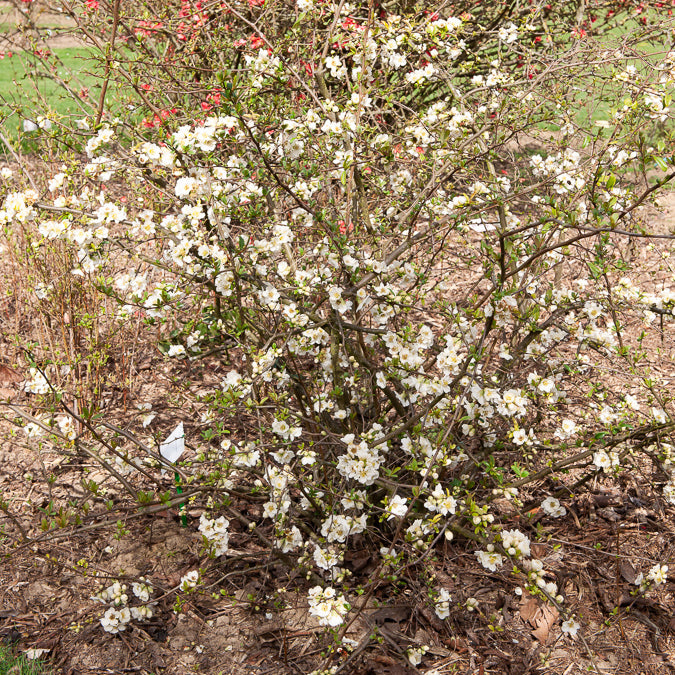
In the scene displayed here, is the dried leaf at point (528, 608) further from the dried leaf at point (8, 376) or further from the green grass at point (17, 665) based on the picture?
the dried leaf at point (8, 376)

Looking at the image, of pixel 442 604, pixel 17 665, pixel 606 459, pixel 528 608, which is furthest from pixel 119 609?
pixel 606 459

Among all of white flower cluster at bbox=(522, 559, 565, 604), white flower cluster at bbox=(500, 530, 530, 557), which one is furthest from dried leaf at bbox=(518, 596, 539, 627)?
white flower cluster at bbox=(500, 530, 530, 557)

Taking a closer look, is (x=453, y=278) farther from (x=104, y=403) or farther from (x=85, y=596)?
(x=85, y=596)

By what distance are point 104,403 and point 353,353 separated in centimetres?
176

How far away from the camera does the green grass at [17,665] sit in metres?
2.32

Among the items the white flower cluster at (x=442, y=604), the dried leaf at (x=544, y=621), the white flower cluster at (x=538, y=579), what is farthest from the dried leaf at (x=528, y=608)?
the white flower cluster at (x=538, y=579)

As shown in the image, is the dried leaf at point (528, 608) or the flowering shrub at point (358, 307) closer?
the flowering shrub at point (358, 307)

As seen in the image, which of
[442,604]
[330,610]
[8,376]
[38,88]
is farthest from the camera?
[38,88]

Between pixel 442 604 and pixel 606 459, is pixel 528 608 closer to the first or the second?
pixel 442 604

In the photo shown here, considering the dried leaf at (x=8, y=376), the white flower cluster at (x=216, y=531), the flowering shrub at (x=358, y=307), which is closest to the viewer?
the flowering shrub at (x=358, y=307)

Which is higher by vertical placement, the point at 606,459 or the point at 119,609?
the point at 606,459

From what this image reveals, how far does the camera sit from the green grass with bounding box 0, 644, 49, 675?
232 centimetres

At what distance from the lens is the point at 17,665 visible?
2.36 meters

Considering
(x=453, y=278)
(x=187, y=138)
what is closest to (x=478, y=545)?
(x=187, y=138)
